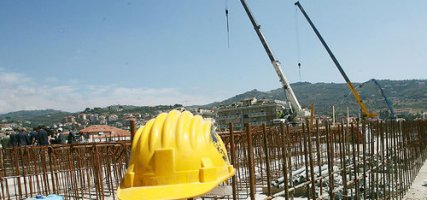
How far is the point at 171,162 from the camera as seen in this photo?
2836 mm

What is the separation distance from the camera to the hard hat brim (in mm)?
2742

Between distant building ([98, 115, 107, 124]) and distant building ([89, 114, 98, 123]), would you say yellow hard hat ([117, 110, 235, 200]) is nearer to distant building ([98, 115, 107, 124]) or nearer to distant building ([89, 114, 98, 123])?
distant building ([98, 115, 107, 124])

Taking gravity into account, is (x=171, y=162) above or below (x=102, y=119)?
above

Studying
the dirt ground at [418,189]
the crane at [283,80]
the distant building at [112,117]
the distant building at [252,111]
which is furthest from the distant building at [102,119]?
the dirt ground at [418,189]

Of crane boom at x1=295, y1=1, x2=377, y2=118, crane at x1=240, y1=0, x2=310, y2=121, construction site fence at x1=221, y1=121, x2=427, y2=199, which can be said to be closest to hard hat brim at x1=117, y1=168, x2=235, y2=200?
construction site fence at x1=221, y1=121, x2=427, y2=199

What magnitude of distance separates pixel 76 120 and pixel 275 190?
136 m

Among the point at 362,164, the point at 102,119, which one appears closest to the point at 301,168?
the point at 362,164

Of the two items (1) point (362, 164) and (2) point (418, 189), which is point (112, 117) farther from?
(1) point (362, 164)

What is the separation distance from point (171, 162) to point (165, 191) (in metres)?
0.21

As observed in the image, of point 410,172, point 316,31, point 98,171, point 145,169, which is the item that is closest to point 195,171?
point 145,169

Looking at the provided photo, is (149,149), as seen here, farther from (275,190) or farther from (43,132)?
(43,132)

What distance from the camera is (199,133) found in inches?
118

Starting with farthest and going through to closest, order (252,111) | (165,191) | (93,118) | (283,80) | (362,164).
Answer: (93,118), (252,111), (283,80), (362,164), (165,191)

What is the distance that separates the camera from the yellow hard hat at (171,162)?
2814 mm
